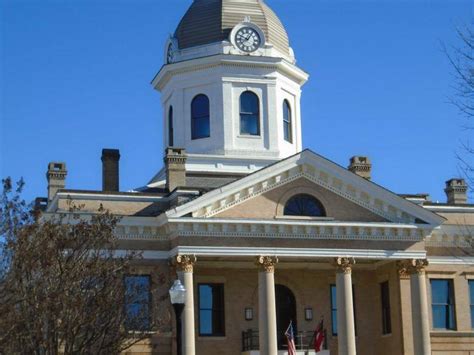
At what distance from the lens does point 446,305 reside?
44625 millimetres

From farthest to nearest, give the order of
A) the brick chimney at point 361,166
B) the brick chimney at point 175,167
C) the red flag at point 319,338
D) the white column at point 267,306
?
the brick chimney at point 361,166 → the brick chimney at point 175,167 → the red flag at point 319,338 → the white column at point 267,306

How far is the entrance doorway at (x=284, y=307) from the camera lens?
44.0 m

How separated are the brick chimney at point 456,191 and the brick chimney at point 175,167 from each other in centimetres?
1444

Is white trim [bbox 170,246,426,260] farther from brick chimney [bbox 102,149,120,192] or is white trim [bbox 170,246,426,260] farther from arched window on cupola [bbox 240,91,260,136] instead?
A: arched window on cupola [bbox 240,91,260,136]

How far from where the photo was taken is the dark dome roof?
50.4m

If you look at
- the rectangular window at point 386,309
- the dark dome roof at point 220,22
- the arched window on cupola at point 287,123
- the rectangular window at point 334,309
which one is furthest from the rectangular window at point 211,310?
the dark dome roof at point 220,22

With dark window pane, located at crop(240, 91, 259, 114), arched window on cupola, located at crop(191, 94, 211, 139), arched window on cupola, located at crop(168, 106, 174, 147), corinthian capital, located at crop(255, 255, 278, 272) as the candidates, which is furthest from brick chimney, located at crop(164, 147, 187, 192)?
arched window on cupola, located at crop(168, 106, 174, 147)

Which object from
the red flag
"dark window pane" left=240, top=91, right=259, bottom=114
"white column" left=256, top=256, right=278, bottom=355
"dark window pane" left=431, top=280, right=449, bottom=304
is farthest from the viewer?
"dark window pane" left=240, top=91, right=259, bottom=114

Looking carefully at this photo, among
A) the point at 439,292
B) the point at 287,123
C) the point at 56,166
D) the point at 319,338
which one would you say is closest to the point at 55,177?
the point at 56,166

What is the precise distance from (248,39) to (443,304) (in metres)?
15.8

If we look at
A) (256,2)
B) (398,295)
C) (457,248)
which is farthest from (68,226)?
(256,2)

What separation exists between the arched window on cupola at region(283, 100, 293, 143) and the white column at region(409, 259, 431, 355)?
10.7 metres

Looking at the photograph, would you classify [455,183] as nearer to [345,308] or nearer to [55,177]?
[345,308]

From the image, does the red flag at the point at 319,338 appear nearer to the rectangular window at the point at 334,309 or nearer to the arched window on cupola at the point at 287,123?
the rectangular window at the point at 334,309
